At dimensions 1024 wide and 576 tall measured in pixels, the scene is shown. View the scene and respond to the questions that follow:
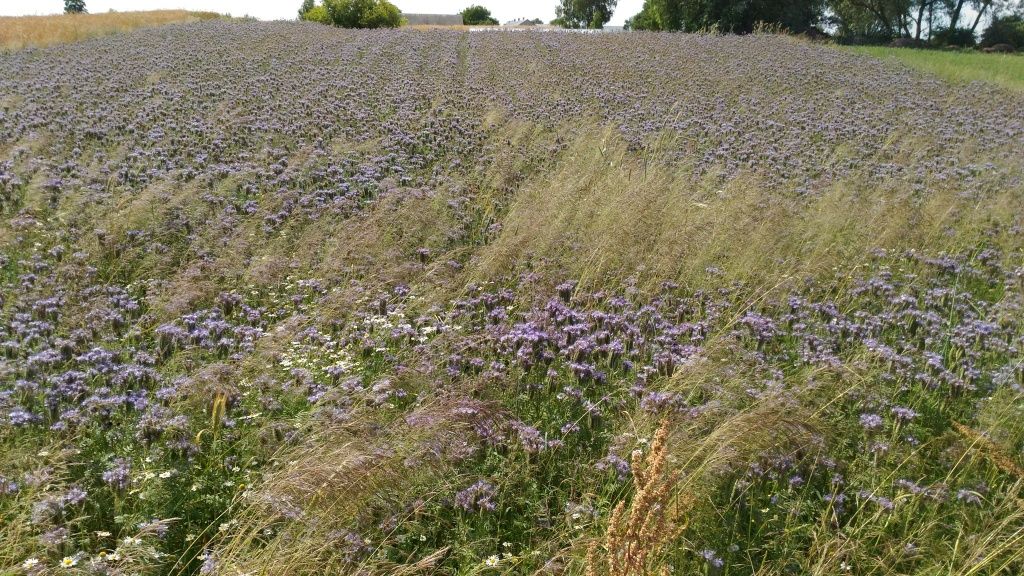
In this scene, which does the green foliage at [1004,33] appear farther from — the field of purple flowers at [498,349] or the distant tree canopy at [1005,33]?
the field of purple flowers at [498,349]

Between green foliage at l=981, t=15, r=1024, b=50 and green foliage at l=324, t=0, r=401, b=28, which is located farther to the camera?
green foliage at l=981, t=15, r=1024, b=50

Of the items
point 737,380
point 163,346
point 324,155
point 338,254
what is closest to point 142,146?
point 324,155

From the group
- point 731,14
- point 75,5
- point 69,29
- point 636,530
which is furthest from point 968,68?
point 75,5

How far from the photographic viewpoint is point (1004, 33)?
4878 centimetres

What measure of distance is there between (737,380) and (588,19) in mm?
77101

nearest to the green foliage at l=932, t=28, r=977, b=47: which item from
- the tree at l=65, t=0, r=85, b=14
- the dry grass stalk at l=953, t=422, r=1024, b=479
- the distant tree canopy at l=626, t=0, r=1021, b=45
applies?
the distant tree canopy at l=626, t=0, r=1021, b=45

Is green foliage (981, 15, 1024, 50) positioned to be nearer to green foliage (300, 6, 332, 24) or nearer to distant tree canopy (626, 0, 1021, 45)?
distant tree canopy (626, 0, 1021, 45)

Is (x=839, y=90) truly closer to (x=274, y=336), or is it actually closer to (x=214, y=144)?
(x=214, y=144)

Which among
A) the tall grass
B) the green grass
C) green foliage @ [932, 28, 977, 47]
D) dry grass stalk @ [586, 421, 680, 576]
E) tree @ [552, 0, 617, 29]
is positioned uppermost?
tree @ [552, 0, 617, 29]

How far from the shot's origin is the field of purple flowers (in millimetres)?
3215

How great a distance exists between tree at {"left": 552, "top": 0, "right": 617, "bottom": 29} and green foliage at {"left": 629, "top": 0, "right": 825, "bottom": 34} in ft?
99.0

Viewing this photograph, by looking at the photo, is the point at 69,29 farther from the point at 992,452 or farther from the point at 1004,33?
the point at 1004,33

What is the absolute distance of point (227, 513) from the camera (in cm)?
A: 343

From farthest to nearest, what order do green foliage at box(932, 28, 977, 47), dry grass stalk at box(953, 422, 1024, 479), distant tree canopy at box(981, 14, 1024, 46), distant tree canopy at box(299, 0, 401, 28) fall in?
1. distant tree canopy at box(981, 14, 1024, 46)
2. green foliage at box(932, 28, 977, 47)
3. distant tree canopy at box(299, 0, 401, 28)
4. dry grass stalk at box(953, 422, 1024, 479)
